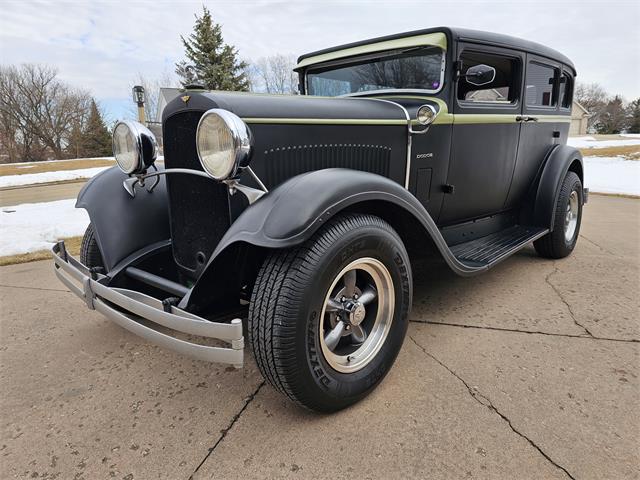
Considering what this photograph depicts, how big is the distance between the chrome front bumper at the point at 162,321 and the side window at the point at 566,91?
3.96 m

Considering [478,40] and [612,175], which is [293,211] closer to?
[478,40]

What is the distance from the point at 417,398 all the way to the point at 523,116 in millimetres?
2611

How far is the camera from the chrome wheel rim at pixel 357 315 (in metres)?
1.94

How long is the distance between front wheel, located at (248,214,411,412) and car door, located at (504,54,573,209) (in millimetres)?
2209

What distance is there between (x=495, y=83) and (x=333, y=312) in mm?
2580

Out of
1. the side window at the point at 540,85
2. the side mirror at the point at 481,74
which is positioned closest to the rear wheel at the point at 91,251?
the side mirror at the point at 481,74

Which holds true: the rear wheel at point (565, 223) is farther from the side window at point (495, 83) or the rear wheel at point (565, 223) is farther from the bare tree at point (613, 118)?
the bare tree at point (613, 118)

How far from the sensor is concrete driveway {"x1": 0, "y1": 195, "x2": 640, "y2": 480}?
1.63 meters

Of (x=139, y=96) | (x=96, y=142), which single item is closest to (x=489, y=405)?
(x=139, y=96)

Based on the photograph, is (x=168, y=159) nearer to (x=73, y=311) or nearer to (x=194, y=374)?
(x=194, y=374)

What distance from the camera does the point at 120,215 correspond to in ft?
8.46

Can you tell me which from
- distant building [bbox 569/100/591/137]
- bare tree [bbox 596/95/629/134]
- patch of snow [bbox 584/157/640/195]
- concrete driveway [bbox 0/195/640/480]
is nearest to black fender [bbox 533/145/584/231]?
concrete driveway [bbox 0/195/640/480]

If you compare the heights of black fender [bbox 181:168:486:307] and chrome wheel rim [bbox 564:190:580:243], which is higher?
black fender [bbox 181:168:486:307]

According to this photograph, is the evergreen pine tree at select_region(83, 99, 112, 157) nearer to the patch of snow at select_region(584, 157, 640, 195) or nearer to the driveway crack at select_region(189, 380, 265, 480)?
the patch of snow at select_region(584, 157, 640, 195)
